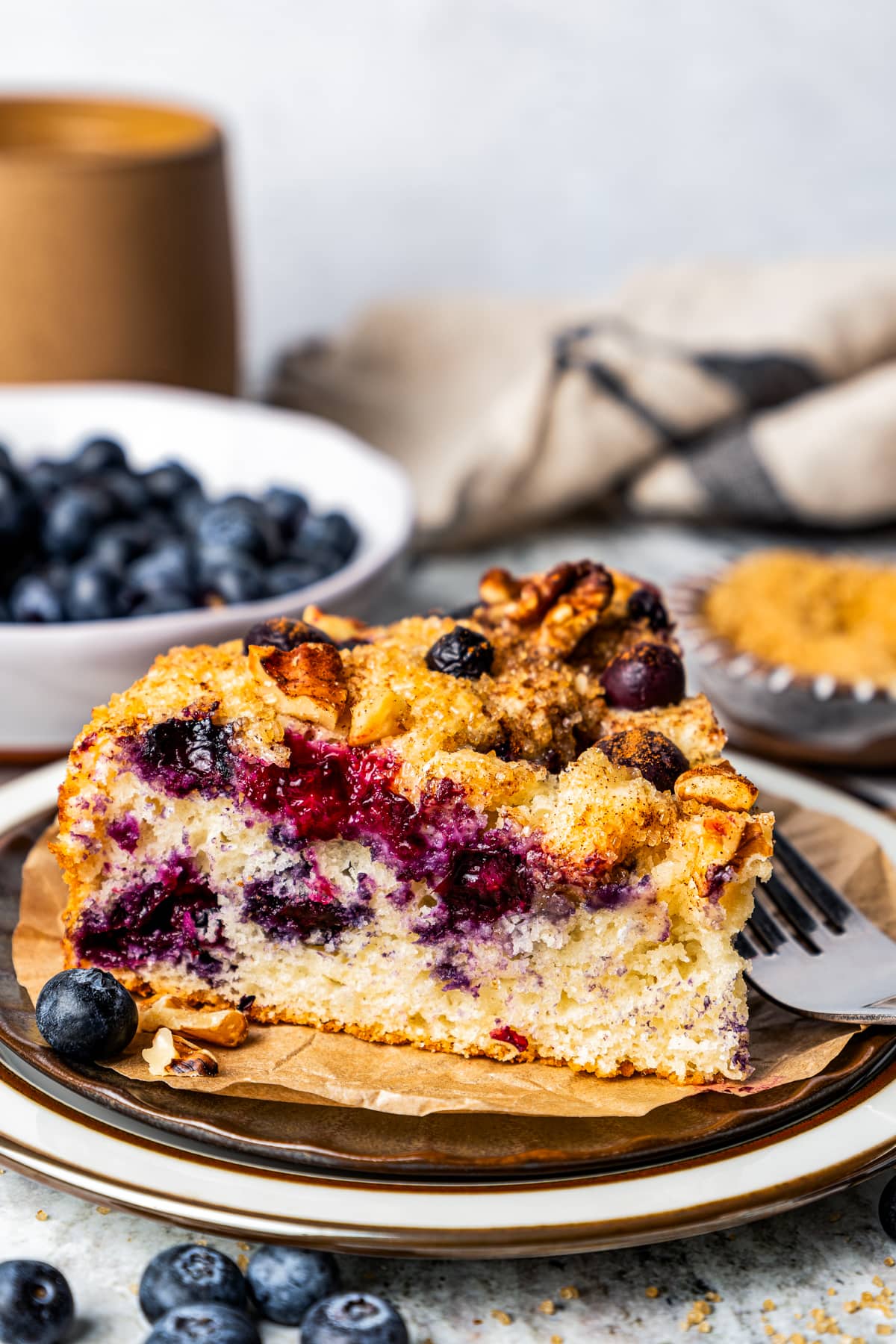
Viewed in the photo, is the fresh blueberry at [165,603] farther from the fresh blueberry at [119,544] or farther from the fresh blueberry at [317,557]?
the fresh blueberry at [317,557]

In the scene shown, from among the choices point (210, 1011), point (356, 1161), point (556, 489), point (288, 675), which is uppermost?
point (288, 675)

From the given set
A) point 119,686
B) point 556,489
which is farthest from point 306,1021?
point 556,489

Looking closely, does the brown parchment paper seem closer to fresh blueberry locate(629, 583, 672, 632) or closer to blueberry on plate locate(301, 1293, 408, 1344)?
blueberry on plate locate(301, 1293, 408, 1344)

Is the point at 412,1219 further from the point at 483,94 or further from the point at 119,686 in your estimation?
the point at 483,94

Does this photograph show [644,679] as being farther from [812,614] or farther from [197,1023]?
[812,614]

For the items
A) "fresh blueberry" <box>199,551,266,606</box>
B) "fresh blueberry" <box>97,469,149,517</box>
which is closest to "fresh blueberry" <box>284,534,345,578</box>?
"fresh blueberry" <box>199,551,266,606</box>

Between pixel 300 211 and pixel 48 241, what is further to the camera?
pixel 300 211

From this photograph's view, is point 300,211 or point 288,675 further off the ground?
point 288,675
